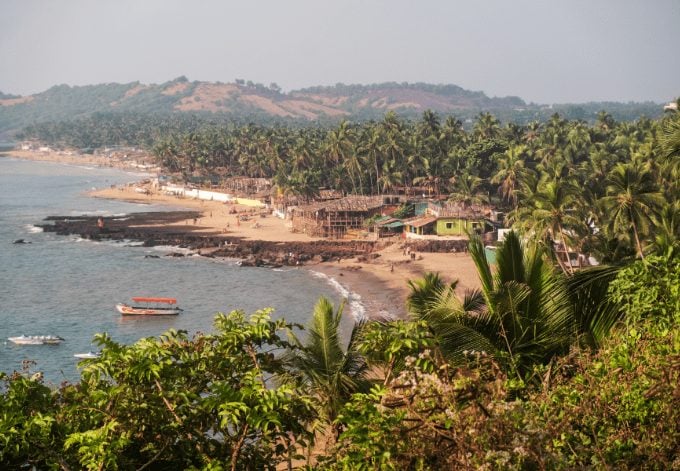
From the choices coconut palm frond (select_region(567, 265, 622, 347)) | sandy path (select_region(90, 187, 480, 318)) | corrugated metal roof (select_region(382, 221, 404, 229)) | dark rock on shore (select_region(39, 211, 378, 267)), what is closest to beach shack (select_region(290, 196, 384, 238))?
sandy path (select_region(90, 187, 480, 318))

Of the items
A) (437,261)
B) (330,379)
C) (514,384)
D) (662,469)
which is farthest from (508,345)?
(437,261)

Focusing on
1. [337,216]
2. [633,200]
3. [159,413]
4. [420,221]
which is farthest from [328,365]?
[337,216]

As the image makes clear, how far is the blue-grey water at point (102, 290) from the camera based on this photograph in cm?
4338

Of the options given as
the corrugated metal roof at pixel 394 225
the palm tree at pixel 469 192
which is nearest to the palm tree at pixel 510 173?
the palm tree at pixel 469 192

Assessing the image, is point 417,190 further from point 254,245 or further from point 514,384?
point 514,384

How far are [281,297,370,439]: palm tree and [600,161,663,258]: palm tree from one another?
2337 cm

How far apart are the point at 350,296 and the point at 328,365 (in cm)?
3744

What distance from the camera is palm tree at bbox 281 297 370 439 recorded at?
13.2 m

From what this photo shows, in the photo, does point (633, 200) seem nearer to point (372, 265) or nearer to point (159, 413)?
point (372, 265)

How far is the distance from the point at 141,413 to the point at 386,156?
8189 cm

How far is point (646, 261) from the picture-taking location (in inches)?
449

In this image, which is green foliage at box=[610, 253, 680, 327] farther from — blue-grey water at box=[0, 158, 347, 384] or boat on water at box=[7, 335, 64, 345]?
boat on water at box=[7, 335, 64, 345]

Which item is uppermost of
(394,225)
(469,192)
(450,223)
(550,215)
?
(550,215)

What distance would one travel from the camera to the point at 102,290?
2188 inches
